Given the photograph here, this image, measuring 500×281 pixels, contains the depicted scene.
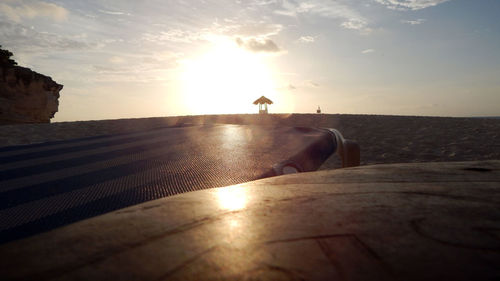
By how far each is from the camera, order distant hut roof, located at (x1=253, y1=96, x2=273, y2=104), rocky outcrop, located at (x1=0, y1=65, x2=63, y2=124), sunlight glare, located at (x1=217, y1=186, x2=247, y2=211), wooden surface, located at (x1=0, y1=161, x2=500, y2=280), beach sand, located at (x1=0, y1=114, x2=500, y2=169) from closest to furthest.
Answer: wooden surface, located at (x1=0, y1=161, x2=500, y2=280) → sunlight glare, located at (x1=217, y1=186, x2=247, y2=211) → beach sand, located at (x1=0, y1=114, x2=500, y2=169) → rocky outcrop, located at (x1=0, y1=65, x2=63, y2=124) → distant hut roof, located at (x1=253, y1=96, x2=273, y2=104)

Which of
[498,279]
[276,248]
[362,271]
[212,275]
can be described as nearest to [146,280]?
[212,275]

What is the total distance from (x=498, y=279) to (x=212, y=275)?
39 cm

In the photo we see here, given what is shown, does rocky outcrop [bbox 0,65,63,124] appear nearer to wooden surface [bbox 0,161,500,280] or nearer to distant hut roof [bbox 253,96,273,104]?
distant hut roof [bbox 253,96,273,104]

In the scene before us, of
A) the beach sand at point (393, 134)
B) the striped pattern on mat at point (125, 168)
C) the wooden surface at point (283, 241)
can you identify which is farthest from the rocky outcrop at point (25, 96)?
the wooden surface at point (283, 241)

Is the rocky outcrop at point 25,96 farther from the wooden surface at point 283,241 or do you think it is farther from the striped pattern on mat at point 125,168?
the wooden surface at point 283,241

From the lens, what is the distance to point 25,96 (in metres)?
13.1

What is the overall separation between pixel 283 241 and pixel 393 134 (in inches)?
340

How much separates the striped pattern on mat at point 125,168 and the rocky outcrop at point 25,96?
12.3m

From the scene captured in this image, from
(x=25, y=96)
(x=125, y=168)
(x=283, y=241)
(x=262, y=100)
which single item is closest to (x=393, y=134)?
(x=125, y=168)

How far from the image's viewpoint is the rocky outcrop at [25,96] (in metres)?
12.4

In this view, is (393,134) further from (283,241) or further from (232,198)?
(283,241)

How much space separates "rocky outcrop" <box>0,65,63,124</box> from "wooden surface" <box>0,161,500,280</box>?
14919 millimetres

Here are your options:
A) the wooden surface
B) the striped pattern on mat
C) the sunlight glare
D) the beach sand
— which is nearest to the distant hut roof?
the beach sand

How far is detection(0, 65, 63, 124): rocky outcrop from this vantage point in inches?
488
